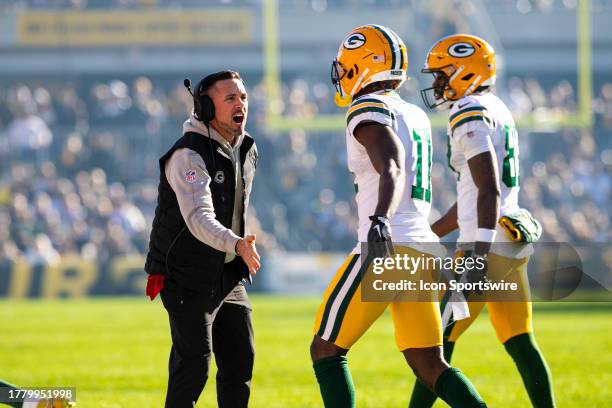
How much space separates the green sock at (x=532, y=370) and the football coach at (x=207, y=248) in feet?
4.82

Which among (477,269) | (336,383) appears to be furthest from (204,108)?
(477,269)

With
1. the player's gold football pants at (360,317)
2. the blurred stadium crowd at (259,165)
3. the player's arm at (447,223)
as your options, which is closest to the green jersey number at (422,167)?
the player's gold football pants at (360,317)

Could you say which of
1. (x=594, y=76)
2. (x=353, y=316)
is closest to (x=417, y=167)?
(x=353, y=316)

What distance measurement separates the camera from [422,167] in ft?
18.4

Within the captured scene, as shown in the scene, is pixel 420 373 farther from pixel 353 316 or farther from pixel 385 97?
pixel 385 97

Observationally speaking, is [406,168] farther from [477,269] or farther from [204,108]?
[204,108]

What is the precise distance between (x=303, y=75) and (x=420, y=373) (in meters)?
23.1

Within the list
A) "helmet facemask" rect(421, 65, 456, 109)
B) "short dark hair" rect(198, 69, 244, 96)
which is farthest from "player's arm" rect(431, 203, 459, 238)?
"short dark hair" rect(198, 69, 244, 96)

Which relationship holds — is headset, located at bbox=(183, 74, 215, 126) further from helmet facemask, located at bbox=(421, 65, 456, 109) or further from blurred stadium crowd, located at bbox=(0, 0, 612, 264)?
blurred stadium crowd, located at bbox=(0, 0, 612, 264)

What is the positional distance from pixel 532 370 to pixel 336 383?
135 cm

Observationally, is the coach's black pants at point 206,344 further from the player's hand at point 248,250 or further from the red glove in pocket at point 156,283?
the player's hand at point 248,250

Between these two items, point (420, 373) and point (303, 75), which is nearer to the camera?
point (420, 373)

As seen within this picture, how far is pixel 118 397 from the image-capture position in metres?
8.61

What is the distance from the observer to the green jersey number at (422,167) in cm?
558
